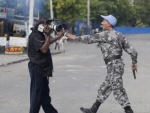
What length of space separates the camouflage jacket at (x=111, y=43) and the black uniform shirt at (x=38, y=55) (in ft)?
3.36

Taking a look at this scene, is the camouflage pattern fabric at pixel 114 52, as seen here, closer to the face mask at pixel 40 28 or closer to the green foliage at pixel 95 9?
the face mask at pixel 40 28

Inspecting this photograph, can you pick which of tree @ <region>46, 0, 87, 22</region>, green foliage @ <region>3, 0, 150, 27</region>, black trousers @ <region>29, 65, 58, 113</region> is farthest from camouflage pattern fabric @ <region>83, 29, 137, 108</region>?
tree @ <region>46, 0, 87, 22</region>

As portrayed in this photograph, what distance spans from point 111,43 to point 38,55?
1366 mm

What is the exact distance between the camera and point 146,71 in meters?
14.8

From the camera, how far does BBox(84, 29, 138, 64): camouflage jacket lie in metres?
6.80

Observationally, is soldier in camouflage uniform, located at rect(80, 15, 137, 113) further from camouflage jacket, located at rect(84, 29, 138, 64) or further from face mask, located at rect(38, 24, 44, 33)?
face mask, located at rect(38, 24, 44, 33)

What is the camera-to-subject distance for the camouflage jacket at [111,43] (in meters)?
6.80

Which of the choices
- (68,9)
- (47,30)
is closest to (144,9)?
(68,9)

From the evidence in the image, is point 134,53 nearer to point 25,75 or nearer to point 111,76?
point 111,76

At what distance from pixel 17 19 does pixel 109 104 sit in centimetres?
2175

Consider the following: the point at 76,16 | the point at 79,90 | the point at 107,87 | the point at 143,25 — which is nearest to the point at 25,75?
the point at 79,90

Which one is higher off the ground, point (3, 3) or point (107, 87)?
point (3, 3)

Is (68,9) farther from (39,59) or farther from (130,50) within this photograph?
(39,59)

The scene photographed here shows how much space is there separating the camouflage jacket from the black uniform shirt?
3.36ft
